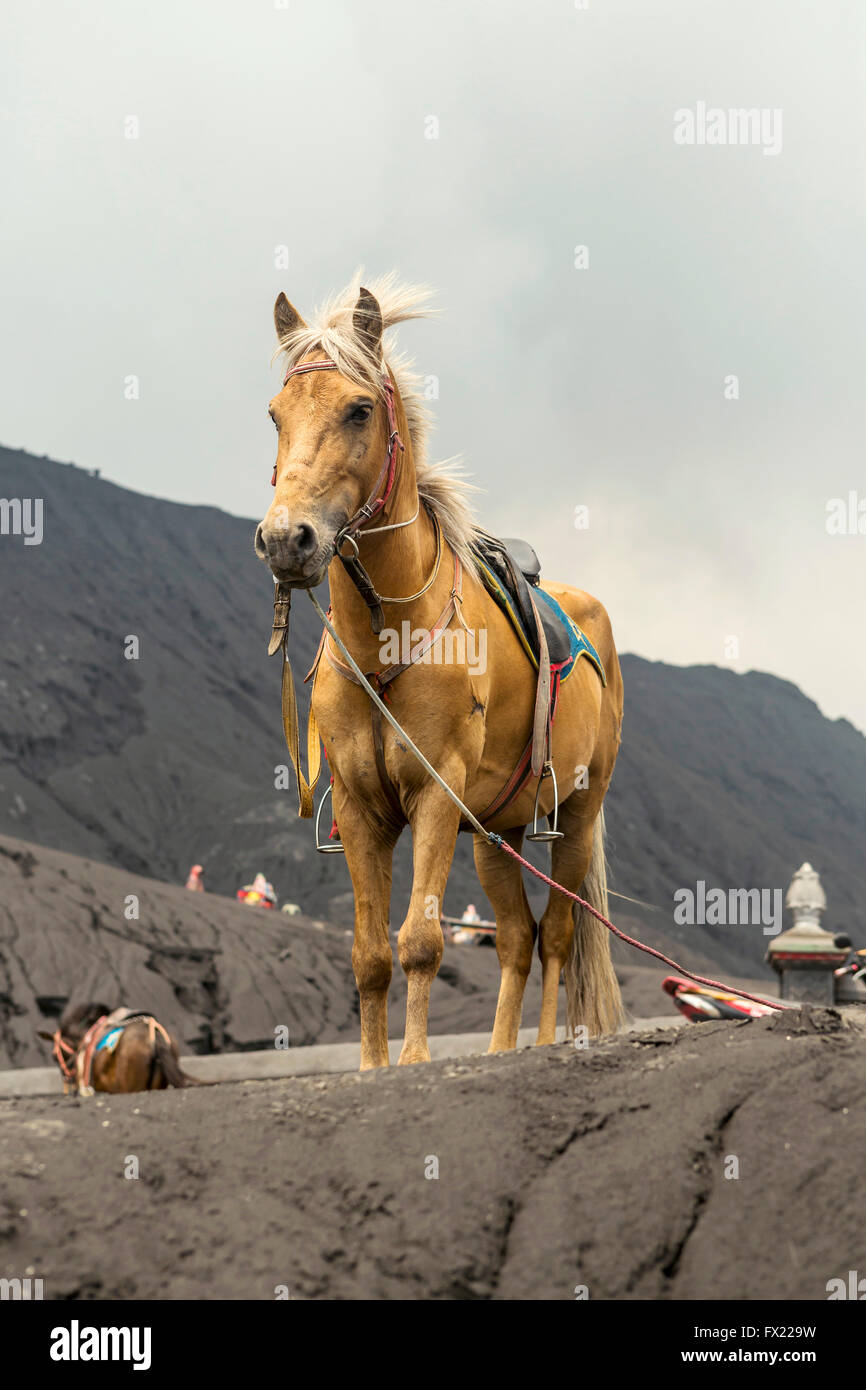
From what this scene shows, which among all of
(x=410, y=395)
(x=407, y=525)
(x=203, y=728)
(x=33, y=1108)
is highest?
(x=203, y=728)

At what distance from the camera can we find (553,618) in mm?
6188

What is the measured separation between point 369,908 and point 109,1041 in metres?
6.11

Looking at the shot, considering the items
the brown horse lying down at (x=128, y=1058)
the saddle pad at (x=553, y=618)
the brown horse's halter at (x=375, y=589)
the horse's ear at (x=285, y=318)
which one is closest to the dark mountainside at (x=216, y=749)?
the brown horse lying down at (x=128, y=1058)

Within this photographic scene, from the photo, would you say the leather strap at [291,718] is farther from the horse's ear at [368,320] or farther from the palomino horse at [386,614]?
the horse's ear at [368,320]

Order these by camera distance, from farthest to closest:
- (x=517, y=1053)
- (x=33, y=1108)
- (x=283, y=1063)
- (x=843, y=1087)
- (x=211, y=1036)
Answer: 1. (x=211, y=1036)
2. (x=283, y=1063)
3. (x=517, y=1053)
4. (x=33, y=1108)
5. (x=843, y=1087)

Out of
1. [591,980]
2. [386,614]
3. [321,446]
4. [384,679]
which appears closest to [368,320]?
[321,446]

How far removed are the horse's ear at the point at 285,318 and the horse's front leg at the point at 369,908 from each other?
1.77 meters

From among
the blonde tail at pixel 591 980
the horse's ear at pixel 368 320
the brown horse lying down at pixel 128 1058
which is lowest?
the brown horse lying down at pixel 128 1058

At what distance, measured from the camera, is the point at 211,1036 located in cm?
1980

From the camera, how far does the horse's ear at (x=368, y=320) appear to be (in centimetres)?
468
